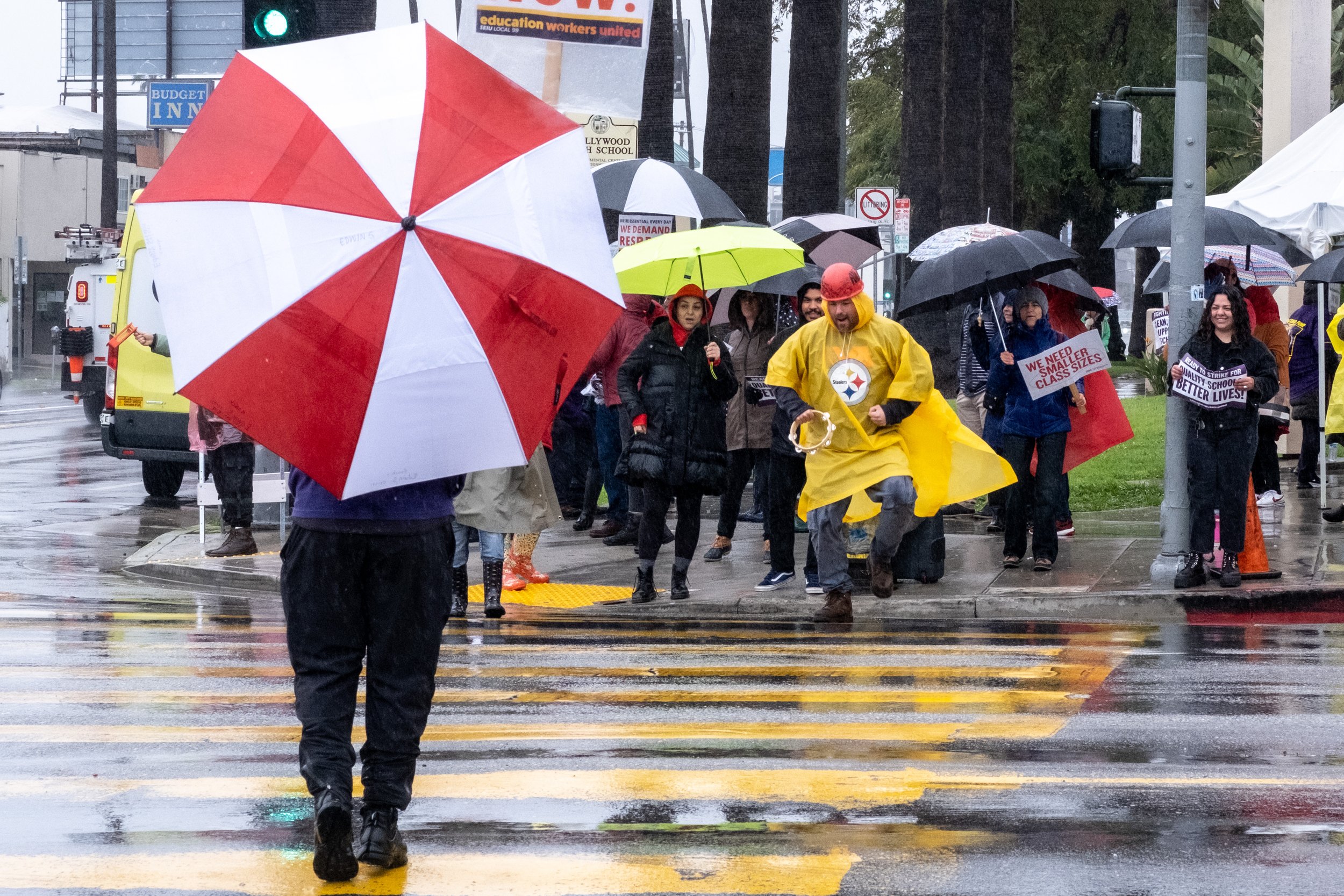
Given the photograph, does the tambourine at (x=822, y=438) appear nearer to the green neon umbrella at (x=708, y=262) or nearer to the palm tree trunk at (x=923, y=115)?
the green neon umbrella at (x=708, y=262)

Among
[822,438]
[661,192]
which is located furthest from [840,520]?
[661,192]

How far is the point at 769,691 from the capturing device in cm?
837

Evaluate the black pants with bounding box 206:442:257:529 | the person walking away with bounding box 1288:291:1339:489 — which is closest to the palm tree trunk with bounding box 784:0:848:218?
the person walking away with bounding box 1288:291:1339:489

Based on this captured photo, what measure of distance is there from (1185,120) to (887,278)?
94.3 feet

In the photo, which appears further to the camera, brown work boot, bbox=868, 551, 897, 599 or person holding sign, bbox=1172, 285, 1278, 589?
brown work boot, bbox=868, 551, 897, 599

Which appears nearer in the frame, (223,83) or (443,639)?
(223,83)

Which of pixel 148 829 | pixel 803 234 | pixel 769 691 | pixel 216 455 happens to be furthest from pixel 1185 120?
pixel 148 829

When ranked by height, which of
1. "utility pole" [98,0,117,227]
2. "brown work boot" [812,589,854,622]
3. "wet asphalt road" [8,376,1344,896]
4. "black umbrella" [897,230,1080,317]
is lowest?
"wet asphalt road" [8,376,1344,896]

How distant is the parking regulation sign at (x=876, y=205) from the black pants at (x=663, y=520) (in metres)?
11.3

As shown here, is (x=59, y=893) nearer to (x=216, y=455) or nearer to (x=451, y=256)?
(x=451, y=256)

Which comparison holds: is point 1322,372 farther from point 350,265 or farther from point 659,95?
point 350,265

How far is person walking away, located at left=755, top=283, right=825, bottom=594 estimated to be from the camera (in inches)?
459

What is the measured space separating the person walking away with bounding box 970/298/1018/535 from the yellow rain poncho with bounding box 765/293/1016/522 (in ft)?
5.70

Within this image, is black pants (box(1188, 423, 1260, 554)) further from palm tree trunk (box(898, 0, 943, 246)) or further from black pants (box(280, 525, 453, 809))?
palm tree trunk (box(898, 0, 943, 246))
